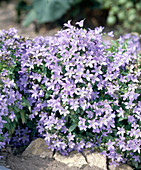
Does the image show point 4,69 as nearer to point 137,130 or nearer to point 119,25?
point 137,130

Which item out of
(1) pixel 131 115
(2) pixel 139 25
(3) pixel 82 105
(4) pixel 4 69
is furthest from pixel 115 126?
(2) pixel 139 25

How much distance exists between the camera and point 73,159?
288cm

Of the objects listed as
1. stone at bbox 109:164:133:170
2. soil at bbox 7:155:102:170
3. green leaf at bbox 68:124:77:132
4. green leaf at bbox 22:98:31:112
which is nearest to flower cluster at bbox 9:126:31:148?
soil at bbox 7:155:102:170

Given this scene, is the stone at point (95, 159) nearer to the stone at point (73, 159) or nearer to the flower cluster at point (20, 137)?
the stone at point (73, 159)

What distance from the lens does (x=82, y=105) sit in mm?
2721

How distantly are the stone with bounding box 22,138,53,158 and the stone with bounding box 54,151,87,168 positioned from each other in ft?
0.31

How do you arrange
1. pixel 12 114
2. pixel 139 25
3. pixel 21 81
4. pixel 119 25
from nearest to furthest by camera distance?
pixel 12 114, pixel 21 81, pixel 139 25, pixel 119 25

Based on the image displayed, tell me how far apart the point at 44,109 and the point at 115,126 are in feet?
2.43

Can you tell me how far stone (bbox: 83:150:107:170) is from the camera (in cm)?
287

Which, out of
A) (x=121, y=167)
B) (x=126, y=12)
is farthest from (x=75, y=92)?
(x=126, y=12)

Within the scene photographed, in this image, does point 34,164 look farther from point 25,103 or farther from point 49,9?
point 49,9

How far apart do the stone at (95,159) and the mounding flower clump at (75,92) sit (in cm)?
6

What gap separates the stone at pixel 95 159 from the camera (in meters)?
2.87

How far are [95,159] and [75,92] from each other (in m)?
0.72
